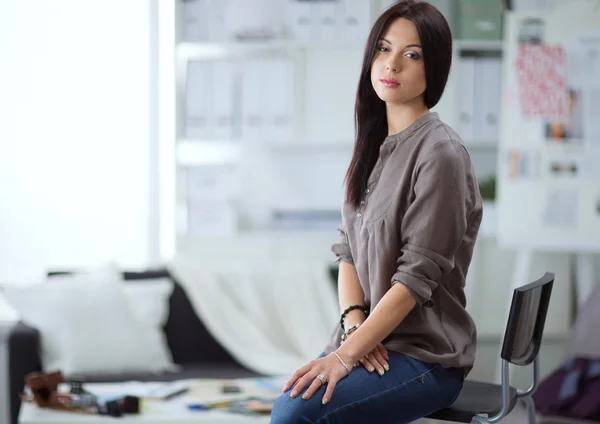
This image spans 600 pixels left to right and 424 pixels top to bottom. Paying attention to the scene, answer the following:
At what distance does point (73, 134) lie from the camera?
3822mm

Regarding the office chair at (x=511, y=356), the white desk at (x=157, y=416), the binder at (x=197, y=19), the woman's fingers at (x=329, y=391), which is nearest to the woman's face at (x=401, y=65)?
the office chair at (x=511, y=356)

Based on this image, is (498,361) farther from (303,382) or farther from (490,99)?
(303,382)

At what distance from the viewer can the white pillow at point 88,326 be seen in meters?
3.01

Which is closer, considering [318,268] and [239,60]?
[318,268]

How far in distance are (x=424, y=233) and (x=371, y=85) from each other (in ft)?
1.14

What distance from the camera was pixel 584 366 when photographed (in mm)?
3320

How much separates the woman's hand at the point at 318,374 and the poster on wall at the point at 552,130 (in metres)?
2.36

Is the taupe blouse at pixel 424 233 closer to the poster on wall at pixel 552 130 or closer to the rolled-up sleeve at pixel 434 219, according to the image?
the rolled-up sleeve at pixel 434 219

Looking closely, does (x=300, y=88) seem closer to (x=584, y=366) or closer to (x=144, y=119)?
(x=144, y=119)

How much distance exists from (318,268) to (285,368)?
496 mm

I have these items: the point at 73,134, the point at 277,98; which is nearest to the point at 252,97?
the point at 277,98

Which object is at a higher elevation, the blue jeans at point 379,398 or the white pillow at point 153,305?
the blue jeans at point 379,398

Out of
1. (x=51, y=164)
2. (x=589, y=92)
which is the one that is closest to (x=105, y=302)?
(x=51, y=164)

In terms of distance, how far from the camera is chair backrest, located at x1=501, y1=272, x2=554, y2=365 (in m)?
1.56
